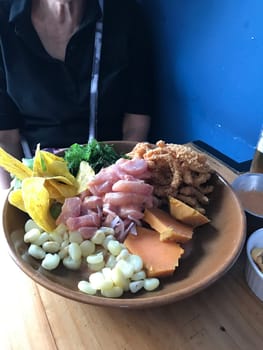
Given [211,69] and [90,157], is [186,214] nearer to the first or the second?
[90,157]

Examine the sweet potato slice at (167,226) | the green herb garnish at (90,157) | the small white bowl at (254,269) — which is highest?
the green herb garnish at (90,157)

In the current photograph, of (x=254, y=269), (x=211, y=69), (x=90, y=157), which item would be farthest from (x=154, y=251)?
(x=211, y=69)

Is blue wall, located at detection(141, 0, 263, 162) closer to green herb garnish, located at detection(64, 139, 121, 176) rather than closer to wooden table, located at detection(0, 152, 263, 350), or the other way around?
green herb garnish, located at detection(64, 139, 121, 176)

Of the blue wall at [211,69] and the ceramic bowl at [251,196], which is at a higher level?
the blue wall at [211,69]

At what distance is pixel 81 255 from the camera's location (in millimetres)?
621

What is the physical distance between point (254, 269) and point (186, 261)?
0.41 ft

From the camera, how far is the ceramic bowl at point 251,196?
714 mm

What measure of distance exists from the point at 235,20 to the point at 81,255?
Result: 77 centimetres

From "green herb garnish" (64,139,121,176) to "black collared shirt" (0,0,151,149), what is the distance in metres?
0.42

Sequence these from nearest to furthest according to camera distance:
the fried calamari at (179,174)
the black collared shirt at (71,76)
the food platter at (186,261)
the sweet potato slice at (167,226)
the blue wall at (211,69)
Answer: the food platter at (186,261) < the sweet potato slice at (167,226) < the fried calamari at (179,174) < the blue wall at (211,69) < the black collared shirt at (71,76)

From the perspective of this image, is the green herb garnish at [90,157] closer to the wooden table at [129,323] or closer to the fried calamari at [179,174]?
the fried calamari at [179,174]

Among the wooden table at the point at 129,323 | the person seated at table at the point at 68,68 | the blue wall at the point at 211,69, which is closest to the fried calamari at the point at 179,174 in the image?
the wooden table at the point at 129,323

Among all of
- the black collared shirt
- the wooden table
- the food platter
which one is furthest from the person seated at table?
the wooden table

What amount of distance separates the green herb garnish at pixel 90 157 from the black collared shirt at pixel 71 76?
0.42 metres
